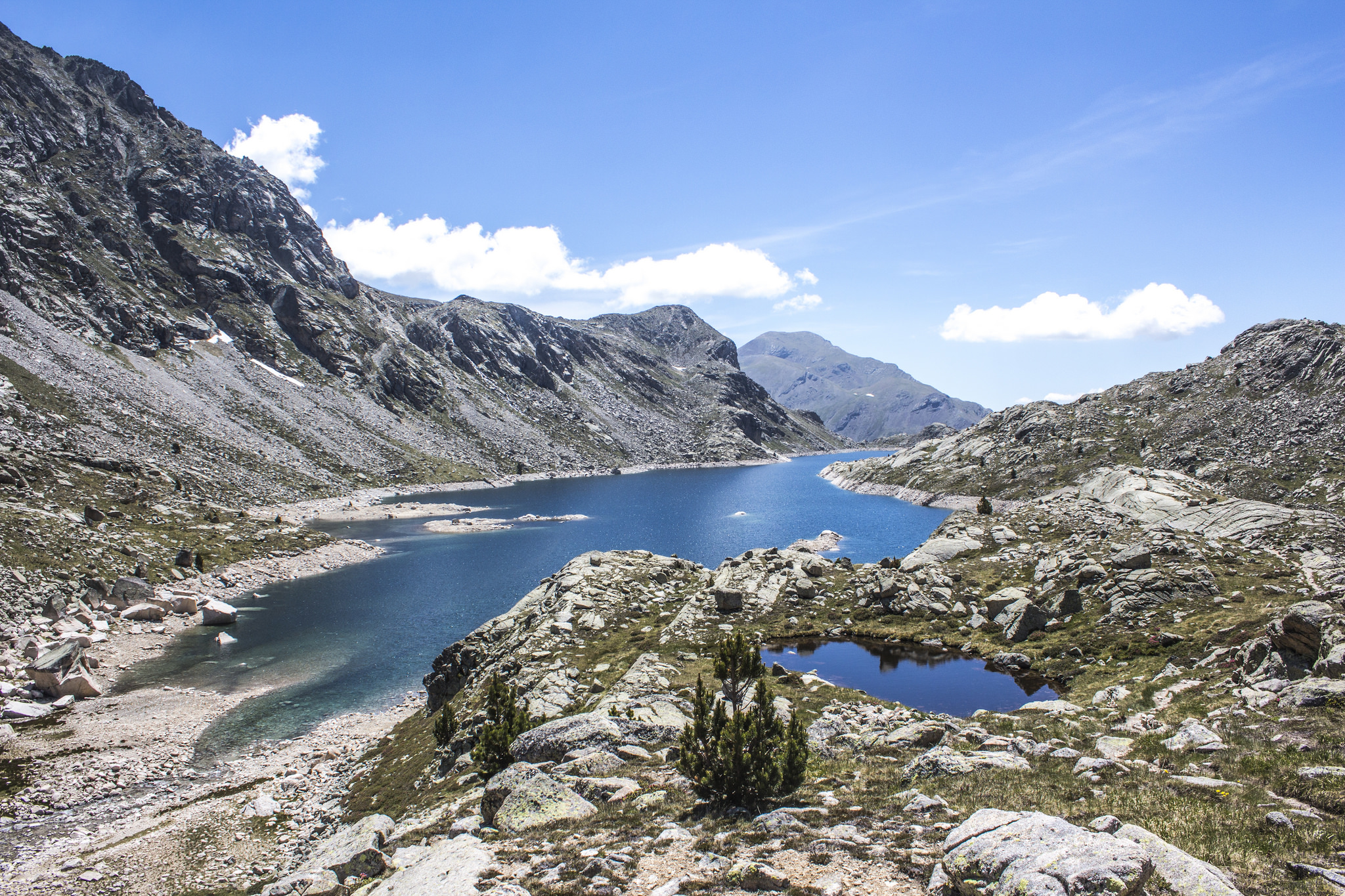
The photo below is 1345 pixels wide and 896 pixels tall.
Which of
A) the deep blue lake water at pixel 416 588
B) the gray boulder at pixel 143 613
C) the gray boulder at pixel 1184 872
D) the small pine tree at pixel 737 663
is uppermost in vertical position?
the gray boulder at pixel 1184 872

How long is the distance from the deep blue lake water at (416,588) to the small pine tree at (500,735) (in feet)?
74.4

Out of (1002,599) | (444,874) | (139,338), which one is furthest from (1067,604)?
(139,338)

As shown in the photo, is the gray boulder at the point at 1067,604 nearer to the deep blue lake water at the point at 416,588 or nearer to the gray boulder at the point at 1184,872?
the gray boulder at the point at 1184,872

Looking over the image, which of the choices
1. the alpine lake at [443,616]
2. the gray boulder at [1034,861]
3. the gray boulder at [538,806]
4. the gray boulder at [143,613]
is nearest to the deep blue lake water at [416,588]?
the alpine lake at [443,616]

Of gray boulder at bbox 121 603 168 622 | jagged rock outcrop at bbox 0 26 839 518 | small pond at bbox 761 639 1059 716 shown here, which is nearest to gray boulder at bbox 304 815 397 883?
small pond at bbox 761 639 1059 716

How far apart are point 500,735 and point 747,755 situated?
11.8 metres

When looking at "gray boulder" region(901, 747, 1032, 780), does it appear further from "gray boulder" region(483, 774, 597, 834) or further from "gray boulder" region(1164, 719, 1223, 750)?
"gray boulder" region(483, 774, 597, 834)

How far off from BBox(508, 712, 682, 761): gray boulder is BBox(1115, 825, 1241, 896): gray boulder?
16821mm

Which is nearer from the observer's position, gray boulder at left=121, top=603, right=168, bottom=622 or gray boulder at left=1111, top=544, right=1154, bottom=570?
gray boulder at left=1111, top=544, right=1154, bottom=570

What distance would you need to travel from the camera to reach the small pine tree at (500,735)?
23.9 metres

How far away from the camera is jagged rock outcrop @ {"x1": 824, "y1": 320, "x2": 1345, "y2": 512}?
96.9 metres

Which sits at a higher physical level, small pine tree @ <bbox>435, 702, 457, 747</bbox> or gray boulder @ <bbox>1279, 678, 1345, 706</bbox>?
gray boulder @ <bbox>1279, 678, 1345, 706</bbox>

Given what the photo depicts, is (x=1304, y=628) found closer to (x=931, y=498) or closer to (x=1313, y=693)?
(x=1313, y=693)

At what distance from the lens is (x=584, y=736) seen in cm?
2383
